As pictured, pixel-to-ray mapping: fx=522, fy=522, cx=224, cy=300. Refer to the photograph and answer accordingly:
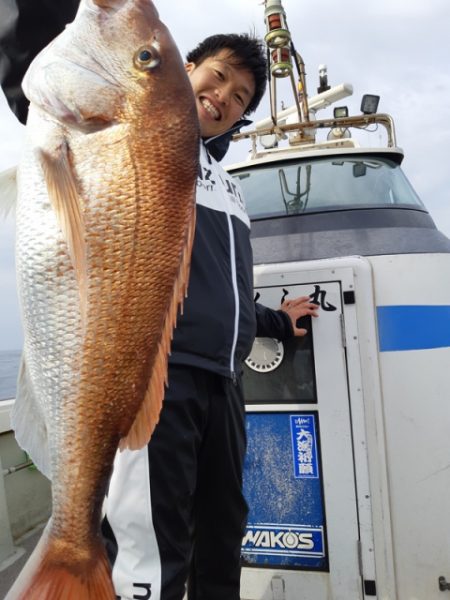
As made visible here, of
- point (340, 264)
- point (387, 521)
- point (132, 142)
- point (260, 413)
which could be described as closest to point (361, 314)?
point (340, 264)

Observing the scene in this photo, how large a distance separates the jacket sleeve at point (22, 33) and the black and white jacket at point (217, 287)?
0.75m

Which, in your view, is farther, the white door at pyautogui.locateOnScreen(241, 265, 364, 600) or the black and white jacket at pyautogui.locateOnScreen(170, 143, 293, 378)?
the white door at pyautogui.locateOnScreen(241, 265, 364, 600)

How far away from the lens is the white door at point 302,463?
2.76m

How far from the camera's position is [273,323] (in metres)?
2.74

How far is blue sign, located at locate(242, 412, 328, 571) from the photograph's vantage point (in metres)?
2.81

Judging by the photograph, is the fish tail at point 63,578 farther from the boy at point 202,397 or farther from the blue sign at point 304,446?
the blue sign at point 304,446

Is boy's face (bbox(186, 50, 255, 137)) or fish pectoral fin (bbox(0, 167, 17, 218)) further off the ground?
boy's face (bbox(186, 50, 255, 137))

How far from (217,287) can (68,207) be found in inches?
33.1

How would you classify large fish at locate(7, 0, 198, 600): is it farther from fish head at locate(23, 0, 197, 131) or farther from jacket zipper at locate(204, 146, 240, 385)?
jacket zipper at locate(204, 146, 240, 385)

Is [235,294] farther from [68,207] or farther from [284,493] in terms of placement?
[284,493]

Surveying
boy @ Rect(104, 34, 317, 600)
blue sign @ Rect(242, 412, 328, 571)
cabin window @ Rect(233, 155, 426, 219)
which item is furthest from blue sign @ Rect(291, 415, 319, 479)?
cabin window @ Rect(233, 155, 426, 219)

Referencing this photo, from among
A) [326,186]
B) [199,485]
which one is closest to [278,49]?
[326,186]

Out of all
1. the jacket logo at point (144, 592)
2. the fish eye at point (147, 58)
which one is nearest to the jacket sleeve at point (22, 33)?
the fish eye at point (147, 58)

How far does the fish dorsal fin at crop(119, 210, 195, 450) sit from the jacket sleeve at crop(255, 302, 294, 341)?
1.35 meters
